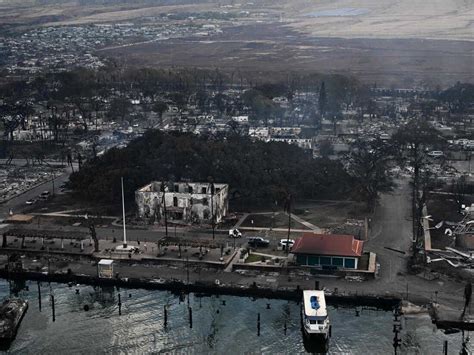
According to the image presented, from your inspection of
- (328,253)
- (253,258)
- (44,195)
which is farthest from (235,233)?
(44,195)

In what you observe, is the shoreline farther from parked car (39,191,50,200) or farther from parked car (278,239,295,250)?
parked car (39,191,50,200)

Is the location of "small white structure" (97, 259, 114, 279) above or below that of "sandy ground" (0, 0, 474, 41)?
below

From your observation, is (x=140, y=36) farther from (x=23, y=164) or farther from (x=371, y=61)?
(x=23, y=164)

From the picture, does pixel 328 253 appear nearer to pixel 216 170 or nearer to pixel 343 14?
pixel 216 170

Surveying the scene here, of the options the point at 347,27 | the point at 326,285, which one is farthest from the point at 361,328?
the point at 347,27

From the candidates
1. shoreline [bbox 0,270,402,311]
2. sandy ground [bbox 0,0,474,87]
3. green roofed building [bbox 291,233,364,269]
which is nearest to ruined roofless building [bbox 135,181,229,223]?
green roofed building [bbox 291,233,364,269]
